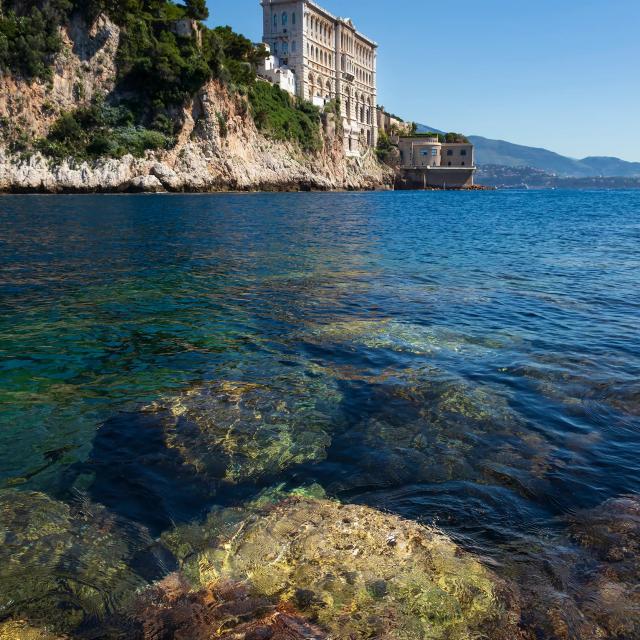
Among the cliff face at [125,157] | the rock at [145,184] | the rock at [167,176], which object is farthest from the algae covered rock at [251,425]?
the rock at [167,176]

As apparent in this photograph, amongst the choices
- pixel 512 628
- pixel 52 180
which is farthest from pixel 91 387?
pixel 52 180

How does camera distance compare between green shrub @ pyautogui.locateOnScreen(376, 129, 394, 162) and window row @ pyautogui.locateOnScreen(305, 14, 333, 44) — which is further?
green shrub @ pyautogui.locateOnScreen(376, 129, 394, 162)

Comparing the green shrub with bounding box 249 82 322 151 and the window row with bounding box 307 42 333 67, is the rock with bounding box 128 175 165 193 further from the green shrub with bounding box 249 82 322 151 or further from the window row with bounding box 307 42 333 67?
the window row with bounding box 307 42 333 67

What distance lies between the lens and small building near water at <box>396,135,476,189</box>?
123 m

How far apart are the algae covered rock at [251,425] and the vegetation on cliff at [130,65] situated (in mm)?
56538

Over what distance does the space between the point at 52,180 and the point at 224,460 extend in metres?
57.5

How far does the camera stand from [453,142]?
419 feet

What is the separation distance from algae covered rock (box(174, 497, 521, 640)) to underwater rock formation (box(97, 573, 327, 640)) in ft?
0.36

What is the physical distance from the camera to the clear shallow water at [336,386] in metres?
5.19

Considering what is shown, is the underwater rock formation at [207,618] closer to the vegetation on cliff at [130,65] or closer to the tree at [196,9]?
the vegetation on cliff at [130,65]

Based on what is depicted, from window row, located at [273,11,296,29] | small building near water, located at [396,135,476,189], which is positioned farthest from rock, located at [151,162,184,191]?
small building near water, located at [396,135,476,189]

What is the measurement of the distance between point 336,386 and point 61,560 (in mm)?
4323

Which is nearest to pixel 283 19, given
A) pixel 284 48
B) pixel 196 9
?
pixel 284 48

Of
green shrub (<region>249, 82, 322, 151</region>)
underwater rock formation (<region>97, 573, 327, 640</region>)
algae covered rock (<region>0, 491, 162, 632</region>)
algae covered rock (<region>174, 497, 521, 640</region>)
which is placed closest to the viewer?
underwater rock formation (<region>97, 573, 327, 640</region>)
